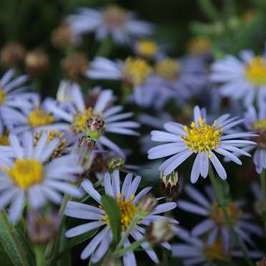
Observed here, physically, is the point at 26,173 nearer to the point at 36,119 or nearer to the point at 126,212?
the point at 126,212

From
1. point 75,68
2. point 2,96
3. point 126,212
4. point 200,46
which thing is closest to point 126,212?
point 126,212

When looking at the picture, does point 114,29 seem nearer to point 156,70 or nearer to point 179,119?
point 156,70

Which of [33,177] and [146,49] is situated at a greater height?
[146,49]

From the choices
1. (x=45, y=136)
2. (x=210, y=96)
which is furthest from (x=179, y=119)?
(x=45, y=136)

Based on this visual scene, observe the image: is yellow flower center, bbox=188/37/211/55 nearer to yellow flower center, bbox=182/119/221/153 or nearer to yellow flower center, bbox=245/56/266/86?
yellow flower center, bbox=245/56/266/86

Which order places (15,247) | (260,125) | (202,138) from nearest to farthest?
(15,247), (202,138), (260,125)
